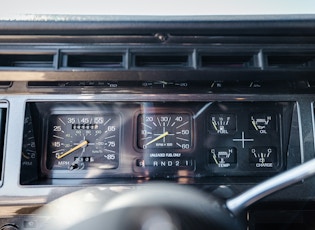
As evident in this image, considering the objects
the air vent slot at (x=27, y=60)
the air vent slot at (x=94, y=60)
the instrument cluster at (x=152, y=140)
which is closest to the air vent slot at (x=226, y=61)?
the instrument cluster at (x=152, y=140)

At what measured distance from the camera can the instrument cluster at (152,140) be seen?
164 centimetres

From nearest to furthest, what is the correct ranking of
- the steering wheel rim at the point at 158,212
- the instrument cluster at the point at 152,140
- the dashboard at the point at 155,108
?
the steering wheel rim at the point at 158,212
the dashboard at the point at 155,108
the instrument cluster at the point at 152,140

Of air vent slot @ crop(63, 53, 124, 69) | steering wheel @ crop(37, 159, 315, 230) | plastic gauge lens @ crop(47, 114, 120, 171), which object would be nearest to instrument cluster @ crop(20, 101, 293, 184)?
plastic gauge lens @ crop(47, 114, 120, 171)

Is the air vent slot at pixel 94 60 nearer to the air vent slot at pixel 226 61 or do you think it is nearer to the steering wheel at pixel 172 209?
the air vent slot at pixel 226 61

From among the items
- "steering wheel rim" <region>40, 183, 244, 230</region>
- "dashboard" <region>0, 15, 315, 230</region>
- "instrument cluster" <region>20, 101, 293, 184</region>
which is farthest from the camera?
"instrument cluster" <region>20, 101, 293, 184</region>

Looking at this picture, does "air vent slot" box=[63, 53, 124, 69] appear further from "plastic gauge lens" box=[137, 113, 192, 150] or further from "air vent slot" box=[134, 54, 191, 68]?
"plastic gauge lens" box=[137, 113, 192, 150]

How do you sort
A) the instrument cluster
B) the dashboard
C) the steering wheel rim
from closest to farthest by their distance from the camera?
1. the steering wheel rim
2. the dashboard
3. the instrument cluster

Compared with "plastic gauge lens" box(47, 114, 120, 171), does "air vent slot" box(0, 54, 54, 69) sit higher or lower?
higher

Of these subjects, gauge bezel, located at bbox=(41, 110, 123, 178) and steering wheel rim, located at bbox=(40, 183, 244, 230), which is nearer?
steering wheel rim, located at bbox=(40, 183, 244, 230)

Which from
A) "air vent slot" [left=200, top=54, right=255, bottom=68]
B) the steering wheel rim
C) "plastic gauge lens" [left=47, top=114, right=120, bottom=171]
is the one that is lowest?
the steering wheel rim

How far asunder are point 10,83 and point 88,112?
11.1 inches

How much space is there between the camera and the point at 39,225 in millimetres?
1532

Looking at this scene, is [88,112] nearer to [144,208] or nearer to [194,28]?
[194,28]

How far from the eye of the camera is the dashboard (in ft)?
5.02
